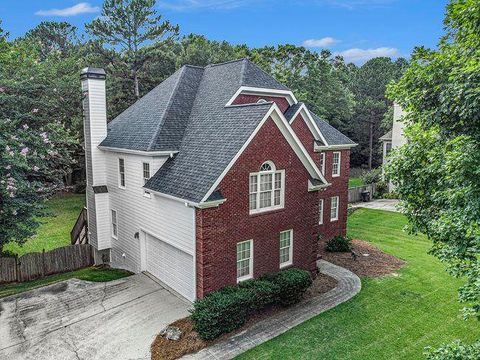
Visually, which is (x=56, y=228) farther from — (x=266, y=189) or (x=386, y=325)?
(x=386, y=325)

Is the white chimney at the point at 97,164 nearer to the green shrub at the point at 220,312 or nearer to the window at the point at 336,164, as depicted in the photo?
the green shrub at the point at 220,312

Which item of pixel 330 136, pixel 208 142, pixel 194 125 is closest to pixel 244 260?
pixel 208 142

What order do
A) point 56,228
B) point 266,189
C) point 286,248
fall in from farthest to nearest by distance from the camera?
point 56,228
point 286,248
point 266,189

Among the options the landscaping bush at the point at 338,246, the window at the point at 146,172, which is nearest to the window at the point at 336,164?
the landscaping bush at the point at 338,246

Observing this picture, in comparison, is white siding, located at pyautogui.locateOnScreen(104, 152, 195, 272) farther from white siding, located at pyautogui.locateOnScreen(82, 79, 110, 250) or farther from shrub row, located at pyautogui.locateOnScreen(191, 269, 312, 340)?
shrub row, located at pyautogui.locateOnScreen(191, 269, 312, 340)


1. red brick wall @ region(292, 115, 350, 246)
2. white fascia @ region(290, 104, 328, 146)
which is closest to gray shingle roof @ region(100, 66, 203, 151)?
white fascia @ region(290, 104, 328, 146)
